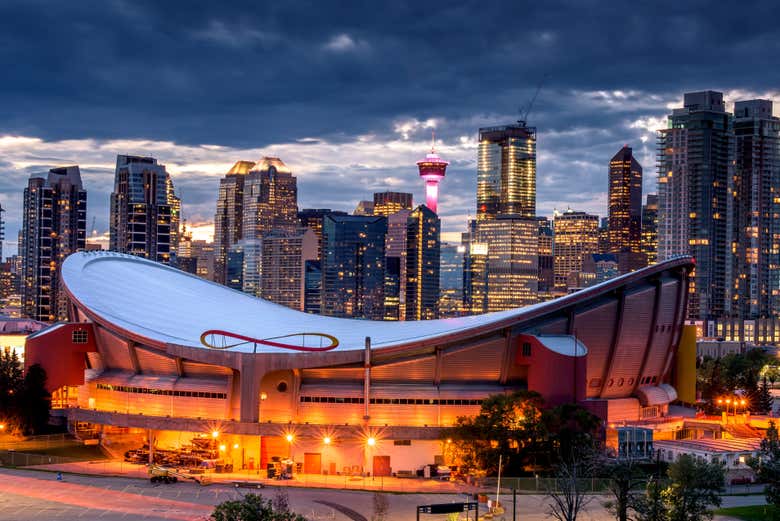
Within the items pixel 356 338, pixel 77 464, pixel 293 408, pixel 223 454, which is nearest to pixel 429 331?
pixel 356 338

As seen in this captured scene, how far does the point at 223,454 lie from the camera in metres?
81.1

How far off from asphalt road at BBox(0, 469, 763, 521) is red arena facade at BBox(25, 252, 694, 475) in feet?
32.1

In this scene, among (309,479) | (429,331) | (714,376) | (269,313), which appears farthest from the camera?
(714,376)

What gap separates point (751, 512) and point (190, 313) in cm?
4999

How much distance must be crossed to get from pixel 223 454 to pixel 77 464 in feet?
33.6

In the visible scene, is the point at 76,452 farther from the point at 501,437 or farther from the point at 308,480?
the point at 501,437

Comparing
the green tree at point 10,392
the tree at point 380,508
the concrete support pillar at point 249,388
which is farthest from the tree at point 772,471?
the green tree at point 10,392

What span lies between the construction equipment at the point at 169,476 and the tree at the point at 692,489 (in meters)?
29.8

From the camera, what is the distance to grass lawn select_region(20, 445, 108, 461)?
271ft

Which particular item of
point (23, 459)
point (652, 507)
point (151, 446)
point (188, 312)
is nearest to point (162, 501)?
point (151, 446)

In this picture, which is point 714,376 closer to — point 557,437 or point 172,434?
point 557,437

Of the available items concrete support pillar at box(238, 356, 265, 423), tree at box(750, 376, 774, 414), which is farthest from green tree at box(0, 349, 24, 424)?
tree at box(750, 376, 774, 414)

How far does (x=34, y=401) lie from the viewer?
3506 inches

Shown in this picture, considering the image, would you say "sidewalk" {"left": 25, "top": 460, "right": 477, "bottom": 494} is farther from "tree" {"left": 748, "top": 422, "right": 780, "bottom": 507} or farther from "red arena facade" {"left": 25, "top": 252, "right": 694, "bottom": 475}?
"tree" {"left": 748, "top": 422, "right": 780, "bottom": 507}
